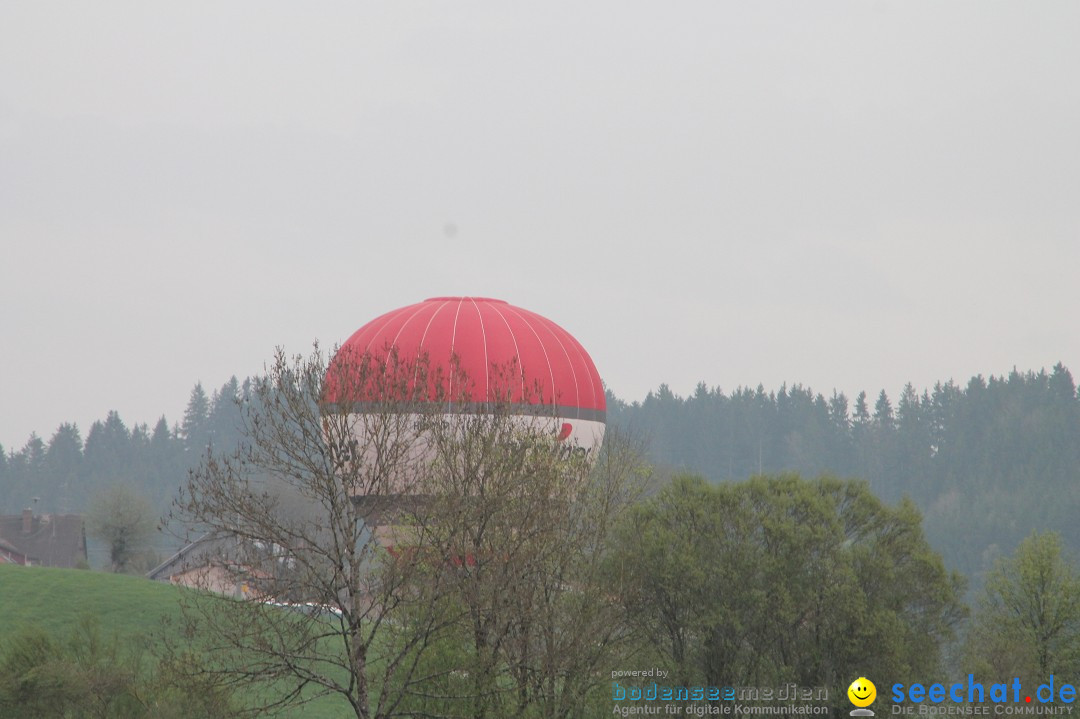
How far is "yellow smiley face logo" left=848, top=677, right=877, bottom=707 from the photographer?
31.3 m

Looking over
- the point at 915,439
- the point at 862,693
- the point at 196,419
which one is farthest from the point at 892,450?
the point at 862,693

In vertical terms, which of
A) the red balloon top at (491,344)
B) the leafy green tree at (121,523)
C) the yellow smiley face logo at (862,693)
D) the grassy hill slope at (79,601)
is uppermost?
the red balloon top at (491,344)

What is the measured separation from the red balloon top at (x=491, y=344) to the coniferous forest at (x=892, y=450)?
278ft

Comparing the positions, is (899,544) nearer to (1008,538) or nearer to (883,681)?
(883,681)

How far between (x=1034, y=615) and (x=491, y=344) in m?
16.7

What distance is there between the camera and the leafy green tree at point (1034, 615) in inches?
1329

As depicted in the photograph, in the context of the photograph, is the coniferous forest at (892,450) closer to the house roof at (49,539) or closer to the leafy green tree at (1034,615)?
the house roof at (49,539)

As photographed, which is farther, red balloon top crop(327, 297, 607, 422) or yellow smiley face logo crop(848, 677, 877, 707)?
red balloon top crop(327, 297, 607, 422)

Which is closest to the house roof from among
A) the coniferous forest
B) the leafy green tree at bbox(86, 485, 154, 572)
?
the leafy green tree at bbox(86, 485, 154, 572)

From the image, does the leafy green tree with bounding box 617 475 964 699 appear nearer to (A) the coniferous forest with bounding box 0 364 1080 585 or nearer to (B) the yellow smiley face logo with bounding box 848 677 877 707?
(B) the yellow smiley face logo with bounding box 848 677 877 707

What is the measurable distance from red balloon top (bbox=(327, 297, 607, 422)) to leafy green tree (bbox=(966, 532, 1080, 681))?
12.9 metres

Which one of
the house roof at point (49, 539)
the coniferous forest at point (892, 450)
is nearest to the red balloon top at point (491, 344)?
the house roof at point (49, 539)

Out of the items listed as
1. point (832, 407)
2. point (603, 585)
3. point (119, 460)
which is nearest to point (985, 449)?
point (832, 407)

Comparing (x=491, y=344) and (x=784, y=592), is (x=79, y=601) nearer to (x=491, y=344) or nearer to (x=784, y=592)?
(x=491, y=344)
